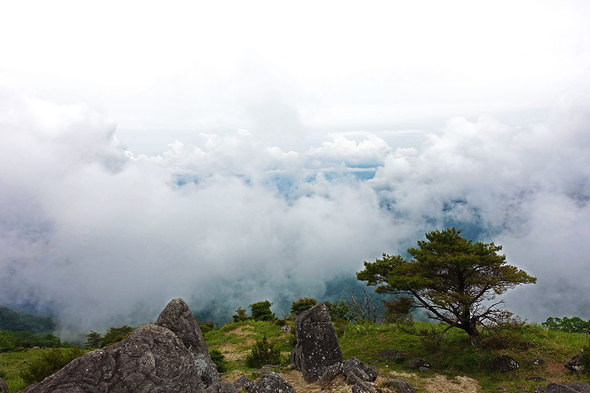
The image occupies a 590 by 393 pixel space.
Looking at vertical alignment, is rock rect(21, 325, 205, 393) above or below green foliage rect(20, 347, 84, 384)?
above

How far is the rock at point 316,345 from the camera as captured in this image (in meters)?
16.8

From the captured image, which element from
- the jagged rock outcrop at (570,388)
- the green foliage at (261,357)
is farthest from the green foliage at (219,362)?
the jagged rock outcrop at (570,388)

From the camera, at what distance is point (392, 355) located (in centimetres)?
2173

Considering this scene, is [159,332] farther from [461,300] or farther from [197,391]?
[461,300]

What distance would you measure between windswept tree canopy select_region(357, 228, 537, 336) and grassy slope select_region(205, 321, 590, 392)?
1.83 m

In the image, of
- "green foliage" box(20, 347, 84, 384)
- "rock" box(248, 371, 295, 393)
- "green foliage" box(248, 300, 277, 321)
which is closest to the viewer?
"rock" box(248, 371, 295, 393)

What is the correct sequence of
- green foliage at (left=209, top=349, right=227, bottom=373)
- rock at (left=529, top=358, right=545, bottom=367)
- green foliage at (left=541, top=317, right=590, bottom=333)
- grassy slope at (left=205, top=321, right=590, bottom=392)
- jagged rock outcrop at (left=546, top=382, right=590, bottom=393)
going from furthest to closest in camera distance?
green foliage at (left=541, top=317, right=590, bottom=333)
green foliage at (left=209, top=349, right=227, bottom=373)
rock at (left=529, top=358, right=545, bottom=367)
grassy slope at (left=205, top=321, right=590, bottom=392)
jagged rock outcrop at (left=546, top=382, right=590, bottom=393)

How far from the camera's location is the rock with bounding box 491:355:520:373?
17094 mm

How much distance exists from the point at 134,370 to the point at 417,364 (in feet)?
57.5

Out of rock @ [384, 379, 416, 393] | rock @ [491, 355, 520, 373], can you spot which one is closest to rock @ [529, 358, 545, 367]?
rock @ [491, 355, 520, 373]

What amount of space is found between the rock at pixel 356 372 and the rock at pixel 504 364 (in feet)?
27.1

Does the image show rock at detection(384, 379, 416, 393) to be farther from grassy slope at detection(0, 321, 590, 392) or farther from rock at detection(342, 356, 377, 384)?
grassy slope at detection(0, 321, 590, 392)

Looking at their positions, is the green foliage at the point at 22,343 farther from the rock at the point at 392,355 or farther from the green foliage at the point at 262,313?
the rock at the point at 392,355

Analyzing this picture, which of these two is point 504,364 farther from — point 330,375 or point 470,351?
point 330,375
